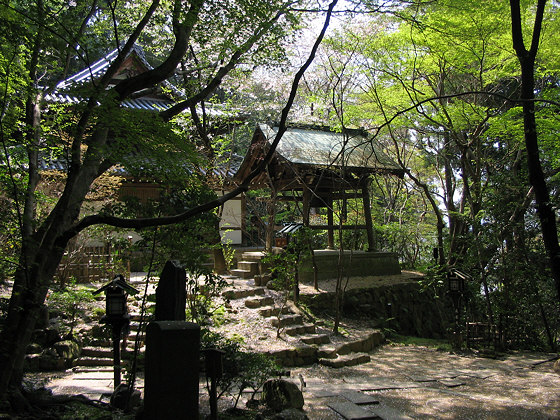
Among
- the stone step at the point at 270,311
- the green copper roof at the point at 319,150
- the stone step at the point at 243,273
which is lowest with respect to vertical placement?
the stone step at the point at 270,311

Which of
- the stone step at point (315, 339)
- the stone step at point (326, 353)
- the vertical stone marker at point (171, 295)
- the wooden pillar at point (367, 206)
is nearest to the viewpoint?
the vertical stone marker at point (171, 295)

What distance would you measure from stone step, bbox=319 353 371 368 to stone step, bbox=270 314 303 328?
144 cm

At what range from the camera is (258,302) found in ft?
34.7

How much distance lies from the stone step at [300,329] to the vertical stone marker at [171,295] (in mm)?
5999

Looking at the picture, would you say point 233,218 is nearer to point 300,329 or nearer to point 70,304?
point 300,329

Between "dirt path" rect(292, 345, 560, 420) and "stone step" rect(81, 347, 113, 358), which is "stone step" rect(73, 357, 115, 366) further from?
"dirt path" rect(292, 345, 560, 420)

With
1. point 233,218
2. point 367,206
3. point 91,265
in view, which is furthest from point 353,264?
point 91,265

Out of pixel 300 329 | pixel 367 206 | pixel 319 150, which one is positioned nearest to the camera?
pixel 300 329

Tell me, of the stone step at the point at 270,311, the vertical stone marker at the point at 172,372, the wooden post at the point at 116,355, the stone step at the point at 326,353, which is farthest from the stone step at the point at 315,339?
the vertical stone marker at the point at 172,372

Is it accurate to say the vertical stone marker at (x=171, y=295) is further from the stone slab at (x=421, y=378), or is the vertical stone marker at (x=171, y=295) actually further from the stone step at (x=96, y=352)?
the stone slab at (x=421, y=378)

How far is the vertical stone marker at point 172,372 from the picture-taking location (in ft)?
9.59

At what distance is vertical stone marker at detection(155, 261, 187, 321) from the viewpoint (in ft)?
12.2

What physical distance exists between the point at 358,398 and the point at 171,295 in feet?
10.4

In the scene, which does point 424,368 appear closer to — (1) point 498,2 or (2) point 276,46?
(2) point 276,46
